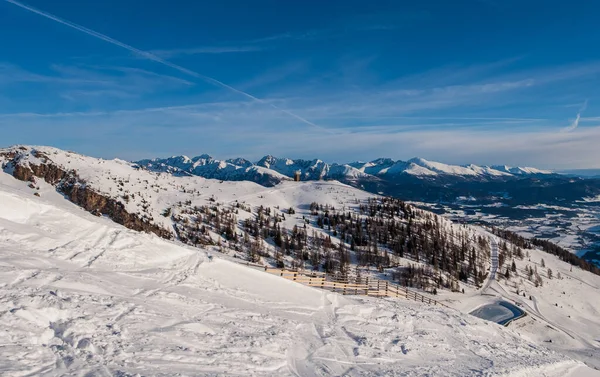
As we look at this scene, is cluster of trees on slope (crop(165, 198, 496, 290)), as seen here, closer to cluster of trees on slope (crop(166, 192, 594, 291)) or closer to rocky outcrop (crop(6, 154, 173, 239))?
cluster of trees on slope (crop(166, 192, 594, 291))

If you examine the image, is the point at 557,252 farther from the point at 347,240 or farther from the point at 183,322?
the point at 183,322

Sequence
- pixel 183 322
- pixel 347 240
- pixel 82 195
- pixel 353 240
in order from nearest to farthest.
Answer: pixel 183 322
pixel 82 195
pixel 353 240
pixel 347 240

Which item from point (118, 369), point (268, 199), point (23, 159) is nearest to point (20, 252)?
point (118, 369)

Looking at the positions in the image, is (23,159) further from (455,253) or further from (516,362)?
(455,253)

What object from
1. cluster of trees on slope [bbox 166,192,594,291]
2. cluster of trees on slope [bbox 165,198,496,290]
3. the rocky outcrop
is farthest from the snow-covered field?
cluster of trees on slope [bbox 165,198,496,290]

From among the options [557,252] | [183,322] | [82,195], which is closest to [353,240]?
[82,195]

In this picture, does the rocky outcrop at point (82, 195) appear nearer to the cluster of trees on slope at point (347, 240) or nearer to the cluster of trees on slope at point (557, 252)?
the cluster of trees on slope at point (347, 240)
